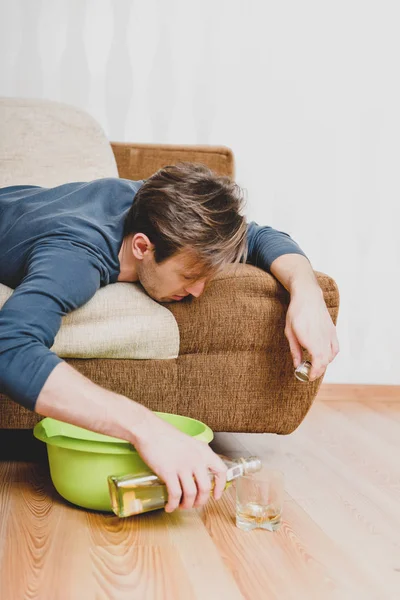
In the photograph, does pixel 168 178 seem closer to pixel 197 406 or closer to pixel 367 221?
pixel 197 406

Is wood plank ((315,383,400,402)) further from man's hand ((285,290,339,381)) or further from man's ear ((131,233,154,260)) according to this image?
man's ear ((131,233,154,260))

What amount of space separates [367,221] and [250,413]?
4.15 feet

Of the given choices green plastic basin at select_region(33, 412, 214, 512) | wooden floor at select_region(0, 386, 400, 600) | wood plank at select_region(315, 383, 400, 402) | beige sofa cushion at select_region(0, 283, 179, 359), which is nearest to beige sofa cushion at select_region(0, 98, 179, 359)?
beige sofa cushion at select_region(0, 283, 179, 359)

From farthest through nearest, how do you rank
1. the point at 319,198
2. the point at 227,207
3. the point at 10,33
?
1. the point at 319,198
2. the point at 10,33
3. the point at 227,207

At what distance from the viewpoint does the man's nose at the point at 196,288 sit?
1.50m

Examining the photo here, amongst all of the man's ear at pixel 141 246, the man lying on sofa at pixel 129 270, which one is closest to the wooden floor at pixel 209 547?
the man lying on sofa at pixel 129 270

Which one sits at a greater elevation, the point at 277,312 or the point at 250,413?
the point at 277,312

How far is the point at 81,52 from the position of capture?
2.48 m

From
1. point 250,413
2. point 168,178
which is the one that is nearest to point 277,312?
point 250,413

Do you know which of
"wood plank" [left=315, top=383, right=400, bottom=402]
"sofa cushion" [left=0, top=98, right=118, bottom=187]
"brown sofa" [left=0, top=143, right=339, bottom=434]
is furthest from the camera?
"wood plank" [left=315, top=383, right=400, bottom=402]

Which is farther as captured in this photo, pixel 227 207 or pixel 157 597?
pixel 227 207

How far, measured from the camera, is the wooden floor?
1067 millimetres

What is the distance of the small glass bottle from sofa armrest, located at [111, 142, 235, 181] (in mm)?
1329

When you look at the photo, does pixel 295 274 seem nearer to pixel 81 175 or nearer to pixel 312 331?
pixel 312 331
